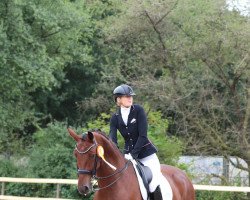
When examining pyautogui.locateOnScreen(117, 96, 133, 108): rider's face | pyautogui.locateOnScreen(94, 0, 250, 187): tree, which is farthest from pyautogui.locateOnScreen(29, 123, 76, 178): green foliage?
pyautogui.locateOnScreen(117, 96, 133, 108): rider's face

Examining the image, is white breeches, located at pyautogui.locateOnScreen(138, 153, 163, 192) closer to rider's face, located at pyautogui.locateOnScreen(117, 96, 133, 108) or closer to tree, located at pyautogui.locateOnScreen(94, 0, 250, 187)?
rider's face, located at pyautogui.locateOnScreen(117, 96, 133, 108)

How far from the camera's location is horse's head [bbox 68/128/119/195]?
21.7 ft

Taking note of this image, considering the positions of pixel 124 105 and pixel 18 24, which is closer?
pixel 124 105

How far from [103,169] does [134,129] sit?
0.83 m

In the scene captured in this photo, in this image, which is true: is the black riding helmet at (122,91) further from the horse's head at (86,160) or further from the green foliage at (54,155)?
the green foliage at (54,155)

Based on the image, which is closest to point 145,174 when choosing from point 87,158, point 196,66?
point 87,158

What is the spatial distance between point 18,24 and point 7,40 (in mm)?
800

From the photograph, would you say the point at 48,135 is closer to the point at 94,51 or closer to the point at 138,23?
the point at 138,23

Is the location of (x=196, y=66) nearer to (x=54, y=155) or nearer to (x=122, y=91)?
(x=54, y=155)

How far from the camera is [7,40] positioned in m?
21.1

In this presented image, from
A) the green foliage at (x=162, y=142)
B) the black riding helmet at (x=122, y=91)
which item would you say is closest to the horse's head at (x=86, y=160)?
the black riding helmet at (x=122, y=91)

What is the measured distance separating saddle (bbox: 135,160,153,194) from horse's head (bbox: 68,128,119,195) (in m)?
0.83

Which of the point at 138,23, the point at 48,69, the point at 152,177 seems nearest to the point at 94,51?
the point at 48,69

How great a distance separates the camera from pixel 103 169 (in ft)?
23.5
